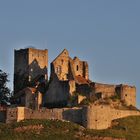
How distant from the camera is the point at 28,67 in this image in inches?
5394

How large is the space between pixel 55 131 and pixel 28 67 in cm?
1710

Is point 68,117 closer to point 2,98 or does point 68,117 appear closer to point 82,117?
point 82,117

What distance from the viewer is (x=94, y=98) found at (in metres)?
131

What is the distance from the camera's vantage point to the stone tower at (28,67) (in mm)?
137000

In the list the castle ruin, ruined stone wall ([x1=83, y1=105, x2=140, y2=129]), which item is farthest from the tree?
ruined stone wall ([x1=83, y1=105, x2=140, y2=129])

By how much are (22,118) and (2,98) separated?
9.16m

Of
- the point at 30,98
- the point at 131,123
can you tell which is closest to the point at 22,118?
the point at 30,98

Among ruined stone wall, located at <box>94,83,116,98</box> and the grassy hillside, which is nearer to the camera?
the grassy hillside

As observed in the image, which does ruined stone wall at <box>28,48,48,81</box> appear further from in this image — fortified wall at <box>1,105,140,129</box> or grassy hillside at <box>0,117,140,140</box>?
grassy hillside at <box>0,117,140,140</box>

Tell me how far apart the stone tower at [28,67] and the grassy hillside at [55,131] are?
12.9 metres

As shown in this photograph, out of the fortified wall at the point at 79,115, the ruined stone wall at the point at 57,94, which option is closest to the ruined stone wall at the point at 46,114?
the fortified wall at the point at 79,115

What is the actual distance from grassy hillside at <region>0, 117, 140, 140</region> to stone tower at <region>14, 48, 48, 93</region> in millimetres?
12910

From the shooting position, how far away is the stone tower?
13700cm

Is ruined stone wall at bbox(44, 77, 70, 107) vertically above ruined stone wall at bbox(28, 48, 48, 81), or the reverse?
ruined stone wall at bbox(28, 48, 48, 81)
